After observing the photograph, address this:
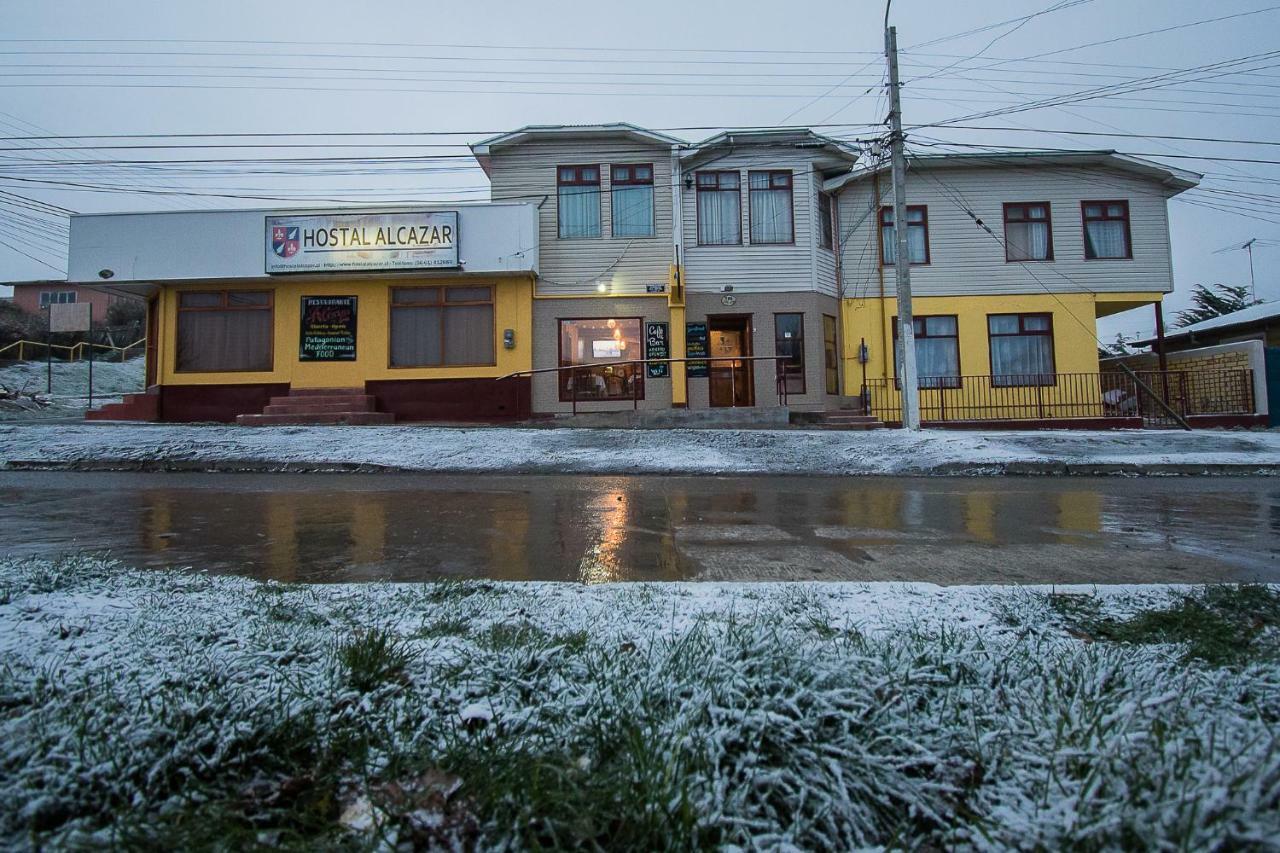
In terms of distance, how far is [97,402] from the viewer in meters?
21.8

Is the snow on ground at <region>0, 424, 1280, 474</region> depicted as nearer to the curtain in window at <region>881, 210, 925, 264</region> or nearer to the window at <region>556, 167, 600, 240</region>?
the window at <region>556, 167, 600, 240</region>

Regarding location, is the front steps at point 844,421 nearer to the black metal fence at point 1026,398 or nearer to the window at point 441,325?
the black metal fence at point 1026,398

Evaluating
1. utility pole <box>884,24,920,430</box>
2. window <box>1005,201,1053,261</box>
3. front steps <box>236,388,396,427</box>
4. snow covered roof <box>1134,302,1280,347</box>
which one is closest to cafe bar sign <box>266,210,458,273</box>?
front steps <box>236,388,396,427</box>

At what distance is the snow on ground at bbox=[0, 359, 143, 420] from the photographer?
72.4 ft

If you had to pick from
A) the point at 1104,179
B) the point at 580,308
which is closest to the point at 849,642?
the point at 580,308

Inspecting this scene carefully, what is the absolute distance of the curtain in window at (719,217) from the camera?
1844 centimetres

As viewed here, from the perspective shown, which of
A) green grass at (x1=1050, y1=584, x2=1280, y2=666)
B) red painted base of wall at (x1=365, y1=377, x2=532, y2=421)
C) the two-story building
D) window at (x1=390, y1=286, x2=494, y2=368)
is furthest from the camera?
window at (x1=390, y1=286, x2=494, y2=368)

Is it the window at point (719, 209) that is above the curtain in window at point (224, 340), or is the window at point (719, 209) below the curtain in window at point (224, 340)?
above

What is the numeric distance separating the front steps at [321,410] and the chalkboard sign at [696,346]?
25.6ft

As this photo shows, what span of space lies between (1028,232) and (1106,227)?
2278 millimetres

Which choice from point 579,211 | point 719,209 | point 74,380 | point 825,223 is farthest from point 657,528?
point 74,380

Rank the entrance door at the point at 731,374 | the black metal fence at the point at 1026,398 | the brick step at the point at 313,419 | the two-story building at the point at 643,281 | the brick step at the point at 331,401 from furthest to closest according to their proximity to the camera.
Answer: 1. the black metal fence at the point at 1026,398
2. the entrance door at the point at 731,374
3. the two-story building at the point at 643,281
4. the brick step at the point at 331,401
5. the brick step at the point at 313,419

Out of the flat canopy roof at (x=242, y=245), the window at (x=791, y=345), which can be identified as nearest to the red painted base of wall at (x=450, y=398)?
the flat canopy roof at (x=242, y=245)

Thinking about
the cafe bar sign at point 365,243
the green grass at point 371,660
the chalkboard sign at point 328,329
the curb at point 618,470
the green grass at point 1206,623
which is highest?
the cafe bar sign at point 365,243
